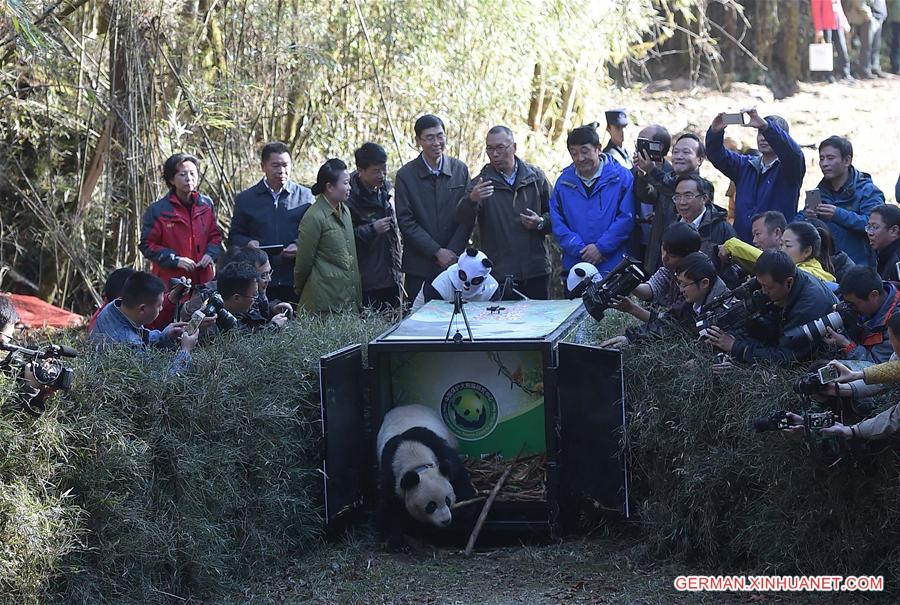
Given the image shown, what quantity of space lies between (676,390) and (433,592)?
1436mm

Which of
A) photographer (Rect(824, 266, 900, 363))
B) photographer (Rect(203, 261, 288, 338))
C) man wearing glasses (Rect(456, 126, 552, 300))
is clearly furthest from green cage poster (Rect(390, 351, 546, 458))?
photographer (Rect(824, 266, 900, 363))

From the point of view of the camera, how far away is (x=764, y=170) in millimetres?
6770

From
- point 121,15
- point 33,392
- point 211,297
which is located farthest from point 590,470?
Answer: point 121,15

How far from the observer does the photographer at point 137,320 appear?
5.23 metres

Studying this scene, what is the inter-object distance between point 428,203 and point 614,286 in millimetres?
2330

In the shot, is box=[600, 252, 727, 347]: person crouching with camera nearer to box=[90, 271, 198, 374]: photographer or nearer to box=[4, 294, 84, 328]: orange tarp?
box=[90, 271, 198, 374]: photographer

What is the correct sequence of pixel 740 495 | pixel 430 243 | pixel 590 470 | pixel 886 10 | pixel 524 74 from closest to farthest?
1. pixel 740 495
2. pixel 590 470
3. pixel 430 243
4. pixel 524 74
5. pixel 886 10

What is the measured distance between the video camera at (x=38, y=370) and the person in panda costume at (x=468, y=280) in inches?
97.2

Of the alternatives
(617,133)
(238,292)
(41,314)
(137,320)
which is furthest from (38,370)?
(41,314)

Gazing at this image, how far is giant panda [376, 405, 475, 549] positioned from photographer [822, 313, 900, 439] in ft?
6.43

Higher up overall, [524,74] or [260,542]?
[524,74]

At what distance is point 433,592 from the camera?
4.95 meters

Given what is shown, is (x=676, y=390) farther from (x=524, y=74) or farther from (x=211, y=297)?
(x=524, y=74)

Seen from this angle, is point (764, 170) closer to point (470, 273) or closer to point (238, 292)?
point (470, 273)
